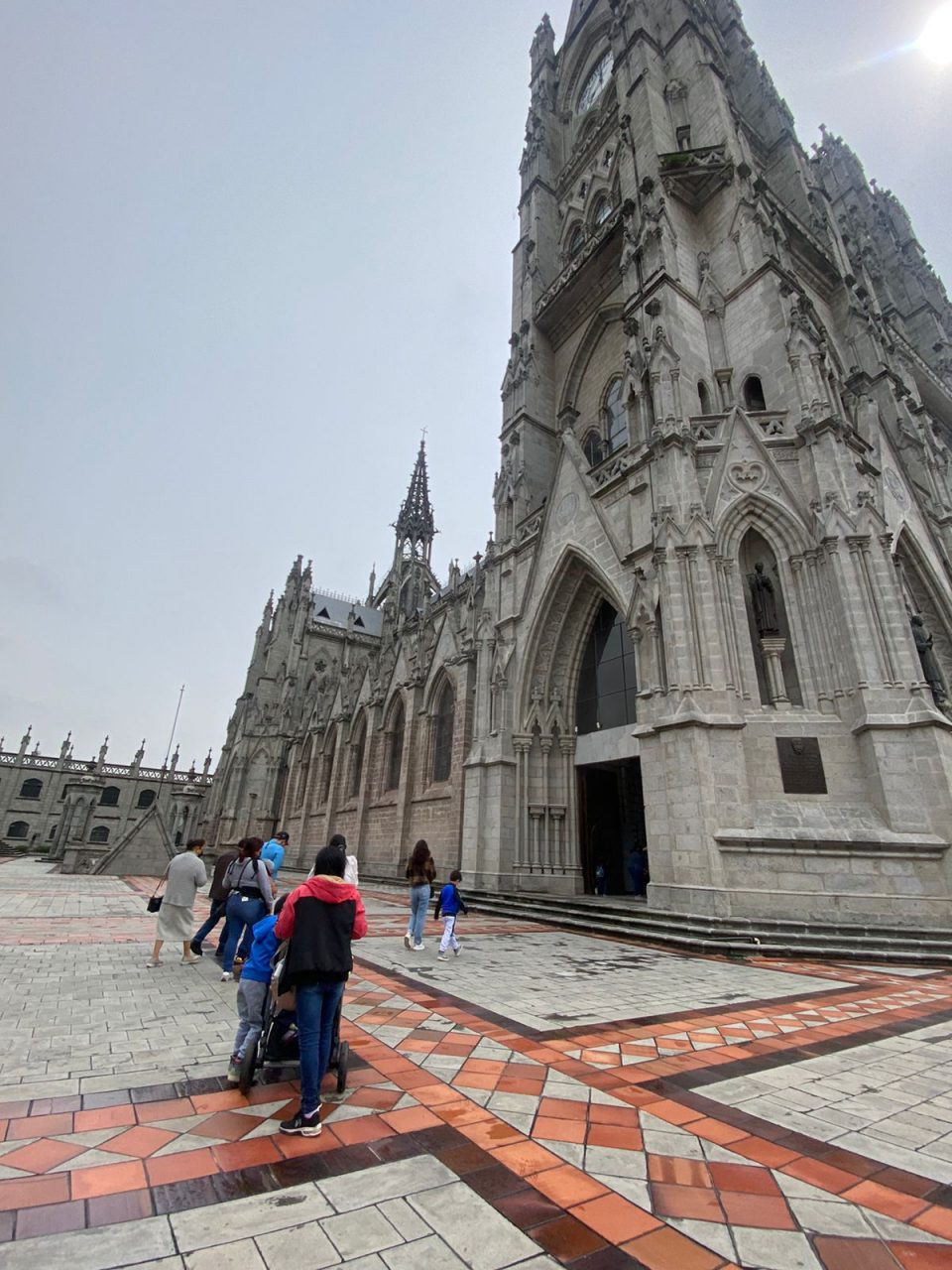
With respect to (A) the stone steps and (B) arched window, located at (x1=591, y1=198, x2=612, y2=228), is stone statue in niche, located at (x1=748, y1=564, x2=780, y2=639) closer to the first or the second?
(A) the stone steps

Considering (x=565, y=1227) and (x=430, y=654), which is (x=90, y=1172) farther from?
(x=430, y=654)

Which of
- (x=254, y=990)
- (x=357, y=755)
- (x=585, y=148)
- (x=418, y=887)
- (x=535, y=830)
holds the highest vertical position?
(x=585, y=148)

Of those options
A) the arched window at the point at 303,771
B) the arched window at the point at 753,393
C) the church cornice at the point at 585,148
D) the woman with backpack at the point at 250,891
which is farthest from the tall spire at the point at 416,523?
the woman with backpack at the point at 250,891

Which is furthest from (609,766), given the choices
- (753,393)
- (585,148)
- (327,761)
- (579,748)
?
(585,148)

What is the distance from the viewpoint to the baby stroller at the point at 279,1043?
3.14 metres

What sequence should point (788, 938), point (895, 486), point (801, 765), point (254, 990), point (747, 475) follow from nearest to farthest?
point (254, 990)
point (788, 938)
point (801, 765)
point (747, 475)
point (895, 486)

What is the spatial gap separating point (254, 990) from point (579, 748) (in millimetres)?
12498

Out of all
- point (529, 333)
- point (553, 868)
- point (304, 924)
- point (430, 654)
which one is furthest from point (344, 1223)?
point (529, 333)

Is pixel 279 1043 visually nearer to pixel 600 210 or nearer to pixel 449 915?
pixel 449 915

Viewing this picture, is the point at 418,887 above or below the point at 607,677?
below

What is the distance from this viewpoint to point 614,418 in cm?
1919

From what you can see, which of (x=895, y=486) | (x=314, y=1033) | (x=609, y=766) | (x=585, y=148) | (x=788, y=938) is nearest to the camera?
(x=314, y=1033)

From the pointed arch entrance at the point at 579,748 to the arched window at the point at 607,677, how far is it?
27mm

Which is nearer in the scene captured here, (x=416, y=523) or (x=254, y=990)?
(x=254, y=990)
